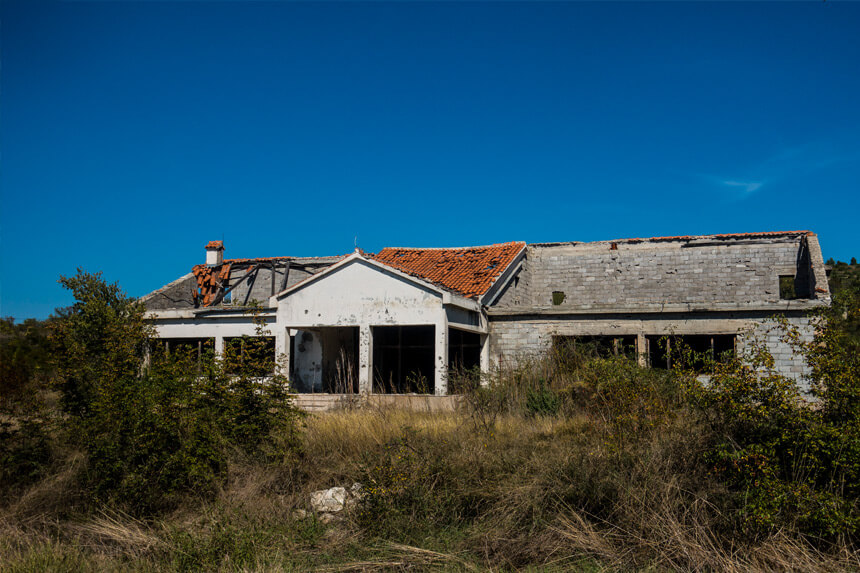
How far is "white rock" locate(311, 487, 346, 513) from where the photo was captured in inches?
348

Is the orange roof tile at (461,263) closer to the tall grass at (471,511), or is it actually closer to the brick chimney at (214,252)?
the brick chimney at (214,252)

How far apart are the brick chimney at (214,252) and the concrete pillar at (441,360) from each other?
1331 cm

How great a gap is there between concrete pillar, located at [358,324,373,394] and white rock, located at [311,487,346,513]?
674cm

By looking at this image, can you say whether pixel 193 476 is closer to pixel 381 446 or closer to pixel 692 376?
pixel 381 446

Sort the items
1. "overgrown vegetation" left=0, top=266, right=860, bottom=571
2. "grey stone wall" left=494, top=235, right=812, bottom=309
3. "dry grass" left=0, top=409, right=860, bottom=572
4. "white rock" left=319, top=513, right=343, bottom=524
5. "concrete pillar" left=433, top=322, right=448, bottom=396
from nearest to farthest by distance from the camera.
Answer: "overgrown vegetation" left=0, top=266, right=860, bottom=571, "dry grass" left=0, top=409, right=860, bottom=572, "white rock" left=319, top=513, right=343, bottom=524, "concrete pillar" left=433, top=322, right=448, bottom=396, "grey stone wall" left=494, top=235, right=812, bottom=309

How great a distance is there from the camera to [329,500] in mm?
8953

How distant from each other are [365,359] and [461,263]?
6470mm

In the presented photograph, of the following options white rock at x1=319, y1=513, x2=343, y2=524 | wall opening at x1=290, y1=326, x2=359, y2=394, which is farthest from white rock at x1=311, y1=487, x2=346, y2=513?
wall opening at x1=290, y1=326, x2=359, y2=394

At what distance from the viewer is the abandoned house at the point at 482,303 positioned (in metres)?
16.3

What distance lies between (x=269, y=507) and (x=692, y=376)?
551 centimetres

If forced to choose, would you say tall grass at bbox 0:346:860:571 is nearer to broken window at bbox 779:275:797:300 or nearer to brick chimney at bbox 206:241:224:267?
broken window at bbox 779:275:797:300

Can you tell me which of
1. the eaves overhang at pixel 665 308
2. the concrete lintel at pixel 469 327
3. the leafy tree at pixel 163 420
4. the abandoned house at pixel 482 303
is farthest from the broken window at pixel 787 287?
the leafy tree at pixel 163 420

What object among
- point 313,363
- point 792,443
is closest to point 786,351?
point 792,443

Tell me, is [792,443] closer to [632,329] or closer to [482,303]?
[632,329]
